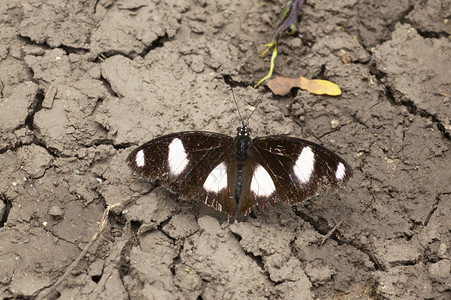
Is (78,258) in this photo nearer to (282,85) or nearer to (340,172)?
(340,172)

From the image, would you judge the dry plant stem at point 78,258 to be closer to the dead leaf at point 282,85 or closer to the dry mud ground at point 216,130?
the dry mud ground at point 216,130

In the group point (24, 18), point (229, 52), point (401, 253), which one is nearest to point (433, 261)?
point (401, 253)

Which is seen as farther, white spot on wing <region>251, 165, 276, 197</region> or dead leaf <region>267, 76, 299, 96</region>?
dead leaf <region>267, 76, 299, 96</region>

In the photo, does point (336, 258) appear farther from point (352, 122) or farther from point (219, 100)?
point (219, 100)

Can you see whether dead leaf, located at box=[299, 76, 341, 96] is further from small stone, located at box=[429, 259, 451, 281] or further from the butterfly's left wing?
small stone, located at box=[429, 259, 451, 281]

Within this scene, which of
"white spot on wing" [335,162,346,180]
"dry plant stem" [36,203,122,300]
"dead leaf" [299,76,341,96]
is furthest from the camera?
"dead leaf" [299,76,341,96]

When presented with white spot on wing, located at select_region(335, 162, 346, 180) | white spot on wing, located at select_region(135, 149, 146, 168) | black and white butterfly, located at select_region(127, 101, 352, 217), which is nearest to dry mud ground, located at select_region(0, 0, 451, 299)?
black and white butterfly, located at select_region(127, 101, 352, 217)

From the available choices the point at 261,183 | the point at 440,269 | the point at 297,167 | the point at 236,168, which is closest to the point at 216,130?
the point at 236,168

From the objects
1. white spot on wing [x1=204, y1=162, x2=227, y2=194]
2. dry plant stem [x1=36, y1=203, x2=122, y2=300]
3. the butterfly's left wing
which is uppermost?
the butterfly's left wing
